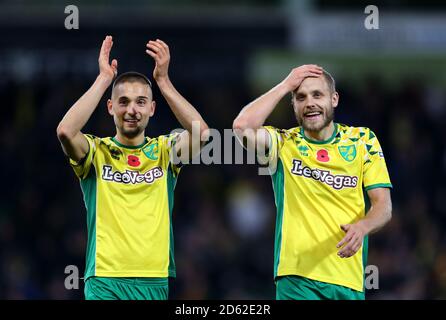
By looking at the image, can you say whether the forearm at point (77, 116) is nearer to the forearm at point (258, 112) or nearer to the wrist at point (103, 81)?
the wrist at point (103, 81)

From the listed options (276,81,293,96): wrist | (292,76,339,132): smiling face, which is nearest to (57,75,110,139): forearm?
(276,81,293,96): wrist

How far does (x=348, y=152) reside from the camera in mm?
8555

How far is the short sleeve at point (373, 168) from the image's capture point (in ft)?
27.8

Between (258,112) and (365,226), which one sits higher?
(258,112)

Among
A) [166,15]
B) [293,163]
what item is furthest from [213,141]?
[166,15]

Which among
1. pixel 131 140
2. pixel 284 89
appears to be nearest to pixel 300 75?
pixel 284 89

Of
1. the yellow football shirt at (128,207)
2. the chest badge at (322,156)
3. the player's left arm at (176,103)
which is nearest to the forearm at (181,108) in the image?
the player's left arm at (176,103)

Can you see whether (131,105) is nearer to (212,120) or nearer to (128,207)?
(128,207)

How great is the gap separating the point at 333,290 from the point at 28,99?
13564mm

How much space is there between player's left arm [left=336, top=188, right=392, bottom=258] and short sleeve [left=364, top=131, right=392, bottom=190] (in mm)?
47

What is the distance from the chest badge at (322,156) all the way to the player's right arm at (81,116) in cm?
171

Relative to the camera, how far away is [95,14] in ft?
63.7

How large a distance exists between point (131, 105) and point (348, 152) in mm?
1726
